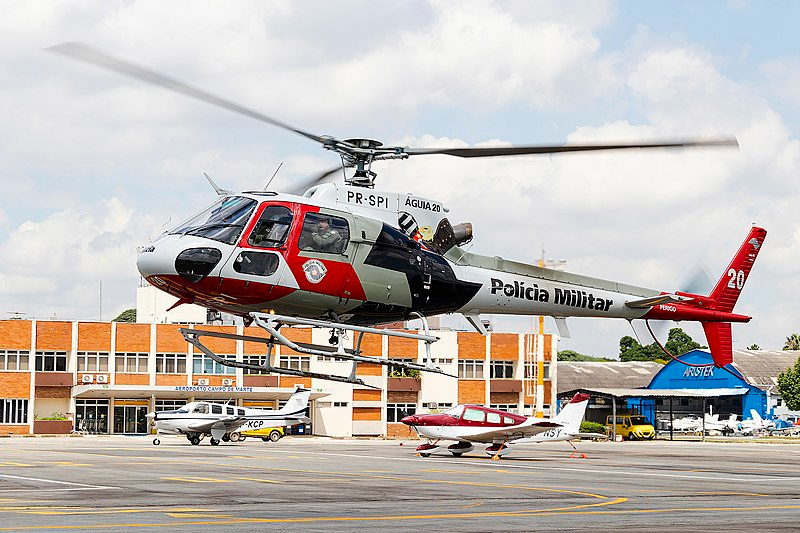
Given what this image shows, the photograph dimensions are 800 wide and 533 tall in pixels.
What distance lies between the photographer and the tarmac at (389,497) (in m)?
14.7

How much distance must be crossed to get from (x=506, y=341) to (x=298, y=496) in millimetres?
68078

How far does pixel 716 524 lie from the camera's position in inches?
598

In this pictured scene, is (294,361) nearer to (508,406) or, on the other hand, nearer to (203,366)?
(203,366)

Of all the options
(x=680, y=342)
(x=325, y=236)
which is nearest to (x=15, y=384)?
(x=325, y=236)

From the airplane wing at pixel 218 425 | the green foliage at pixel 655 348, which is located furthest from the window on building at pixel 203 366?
the green foliage at pixel 655 348

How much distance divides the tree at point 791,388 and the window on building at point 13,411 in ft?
209

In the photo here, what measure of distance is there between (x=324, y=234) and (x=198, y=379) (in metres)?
59.6

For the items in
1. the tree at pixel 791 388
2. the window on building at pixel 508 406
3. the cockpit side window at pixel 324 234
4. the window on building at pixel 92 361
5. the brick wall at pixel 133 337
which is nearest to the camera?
the cockpit side window at pixel 324 234

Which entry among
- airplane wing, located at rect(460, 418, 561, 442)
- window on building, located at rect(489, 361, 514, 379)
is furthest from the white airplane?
window on building, located at rect(489, 361, 514, 379)

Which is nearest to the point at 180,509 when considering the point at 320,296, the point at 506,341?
the point at 320,296

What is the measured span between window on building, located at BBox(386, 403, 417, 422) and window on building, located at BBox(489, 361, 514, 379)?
24.5 feet

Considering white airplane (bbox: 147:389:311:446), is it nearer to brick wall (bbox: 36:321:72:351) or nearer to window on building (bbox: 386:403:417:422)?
brick wall (bbox: 36:321:72:351)

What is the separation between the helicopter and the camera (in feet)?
69.1

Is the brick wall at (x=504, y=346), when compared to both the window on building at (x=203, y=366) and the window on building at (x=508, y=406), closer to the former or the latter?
the window on building at (x=508, y=406)
